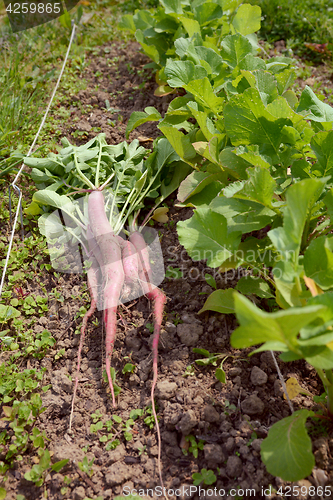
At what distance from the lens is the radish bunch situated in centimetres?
205

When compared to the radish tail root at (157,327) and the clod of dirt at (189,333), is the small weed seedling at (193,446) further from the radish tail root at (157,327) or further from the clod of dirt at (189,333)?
the clod of dirt at (189,333)

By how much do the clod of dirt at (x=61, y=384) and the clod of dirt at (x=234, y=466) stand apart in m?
0.78

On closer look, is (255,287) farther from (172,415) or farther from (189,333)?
(172,415)

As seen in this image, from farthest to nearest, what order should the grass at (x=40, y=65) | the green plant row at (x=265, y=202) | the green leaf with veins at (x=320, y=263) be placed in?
1. the grass at (x=40, y=65)
2. the green leaf with veins at (x=320, y=263)
3. the green plant row at (x=265, y=202)

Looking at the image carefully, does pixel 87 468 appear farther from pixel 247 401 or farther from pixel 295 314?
pixel 295 314

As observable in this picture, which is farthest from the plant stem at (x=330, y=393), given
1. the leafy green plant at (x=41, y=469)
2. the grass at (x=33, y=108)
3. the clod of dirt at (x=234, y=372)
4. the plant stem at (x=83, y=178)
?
the plant stem at (x=83, y=178)

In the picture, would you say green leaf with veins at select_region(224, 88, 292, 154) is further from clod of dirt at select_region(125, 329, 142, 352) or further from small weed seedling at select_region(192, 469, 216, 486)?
small weed seedling at select_region(192, 469, 216, 486)

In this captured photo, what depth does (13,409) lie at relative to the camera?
165 centimetres

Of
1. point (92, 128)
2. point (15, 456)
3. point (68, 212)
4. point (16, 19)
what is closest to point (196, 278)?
point (68, 212)

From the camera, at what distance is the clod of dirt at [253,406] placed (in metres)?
1.54

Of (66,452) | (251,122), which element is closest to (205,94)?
(251,122)

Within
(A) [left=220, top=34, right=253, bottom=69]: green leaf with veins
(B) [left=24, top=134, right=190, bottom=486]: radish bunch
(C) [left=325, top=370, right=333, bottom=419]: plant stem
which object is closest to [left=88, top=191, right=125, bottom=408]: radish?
(B) [left=24, top=134, right=190, bottom=486]: radish bunch

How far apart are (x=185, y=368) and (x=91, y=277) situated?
74 cm

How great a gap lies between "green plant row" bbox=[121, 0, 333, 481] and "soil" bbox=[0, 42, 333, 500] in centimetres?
16
